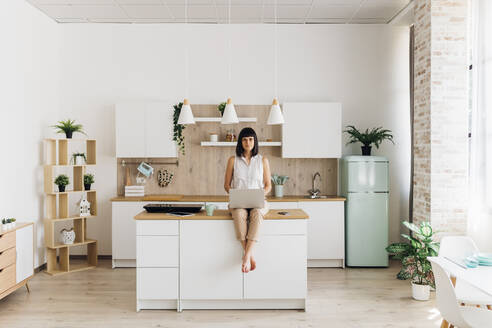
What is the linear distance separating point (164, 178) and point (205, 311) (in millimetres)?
2556

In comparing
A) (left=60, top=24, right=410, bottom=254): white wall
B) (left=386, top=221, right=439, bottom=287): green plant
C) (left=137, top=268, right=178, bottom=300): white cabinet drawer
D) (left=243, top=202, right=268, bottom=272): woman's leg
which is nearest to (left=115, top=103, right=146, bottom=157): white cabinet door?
(left=60, top=24, right=410, bottom=254): white wall

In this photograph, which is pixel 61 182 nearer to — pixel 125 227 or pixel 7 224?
pixel 125 227

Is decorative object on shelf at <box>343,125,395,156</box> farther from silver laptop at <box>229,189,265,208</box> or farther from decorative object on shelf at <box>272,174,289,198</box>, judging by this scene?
silver laptop at <box>229,189,265,208</box>

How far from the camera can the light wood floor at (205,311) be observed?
378 centimetres

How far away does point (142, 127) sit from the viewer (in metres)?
5.77

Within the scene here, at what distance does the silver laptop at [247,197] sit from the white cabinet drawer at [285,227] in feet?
0.88

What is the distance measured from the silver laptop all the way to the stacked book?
2.49 meters

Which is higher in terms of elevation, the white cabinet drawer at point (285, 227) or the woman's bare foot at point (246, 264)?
the white cabinet drawer at point (285, 227)

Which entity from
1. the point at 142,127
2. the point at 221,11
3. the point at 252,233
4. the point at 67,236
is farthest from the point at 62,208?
the point at 221,11

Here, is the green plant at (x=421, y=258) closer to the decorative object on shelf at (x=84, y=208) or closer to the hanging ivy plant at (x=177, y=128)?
the hanging ivy plant at (x=177, y=128)

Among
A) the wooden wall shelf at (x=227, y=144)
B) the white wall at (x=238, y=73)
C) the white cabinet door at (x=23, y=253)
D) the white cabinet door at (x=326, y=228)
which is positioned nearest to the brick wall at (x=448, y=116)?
the white cabinet door at (x=326, y=228)

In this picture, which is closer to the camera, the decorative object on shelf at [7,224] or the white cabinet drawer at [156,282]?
the white cabinet drawer at [156,282]

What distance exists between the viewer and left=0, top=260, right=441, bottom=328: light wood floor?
149 inches

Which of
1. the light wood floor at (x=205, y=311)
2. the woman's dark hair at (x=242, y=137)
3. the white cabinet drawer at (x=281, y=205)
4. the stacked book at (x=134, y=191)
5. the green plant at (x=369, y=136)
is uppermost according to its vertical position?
the green plant at (x=369, y=136)
